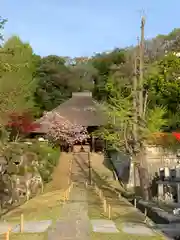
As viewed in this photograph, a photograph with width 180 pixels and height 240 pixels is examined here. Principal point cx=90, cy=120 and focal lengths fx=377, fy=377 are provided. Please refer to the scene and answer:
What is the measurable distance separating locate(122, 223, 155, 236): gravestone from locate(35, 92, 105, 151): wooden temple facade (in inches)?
1027

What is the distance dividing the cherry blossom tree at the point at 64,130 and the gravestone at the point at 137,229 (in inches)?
1028

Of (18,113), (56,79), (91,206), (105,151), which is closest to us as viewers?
(91,206)

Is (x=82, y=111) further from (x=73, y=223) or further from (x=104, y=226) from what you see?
(x=104, y=226)

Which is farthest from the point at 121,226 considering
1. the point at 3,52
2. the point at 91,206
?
the point at 3,52

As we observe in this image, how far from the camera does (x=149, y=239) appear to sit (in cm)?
1047

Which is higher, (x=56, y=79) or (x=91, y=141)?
(x=56, y=79)

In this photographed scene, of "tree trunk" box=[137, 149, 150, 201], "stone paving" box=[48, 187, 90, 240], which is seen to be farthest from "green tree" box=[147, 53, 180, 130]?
"stone paving" box=[48, 187, 90, 240]

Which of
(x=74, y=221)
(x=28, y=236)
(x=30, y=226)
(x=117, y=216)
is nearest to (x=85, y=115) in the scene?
(x=117, y=216)

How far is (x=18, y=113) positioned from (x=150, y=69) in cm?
1304

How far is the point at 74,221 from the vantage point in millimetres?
13461

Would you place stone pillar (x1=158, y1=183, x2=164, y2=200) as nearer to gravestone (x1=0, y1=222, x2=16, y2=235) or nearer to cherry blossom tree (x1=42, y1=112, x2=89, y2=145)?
gravestone (x1=0, y1=222, x2=16, y2=235)

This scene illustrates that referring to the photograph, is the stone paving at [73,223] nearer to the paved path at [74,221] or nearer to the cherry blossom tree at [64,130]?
the paved path at [74,221]

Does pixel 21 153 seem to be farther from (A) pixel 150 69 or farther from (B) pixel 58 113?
(B) pixel 58 113

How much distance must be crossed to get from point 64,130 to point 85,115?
4.30m
